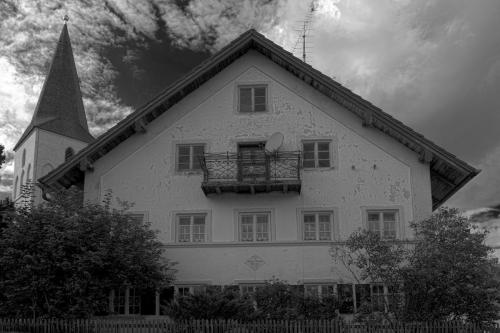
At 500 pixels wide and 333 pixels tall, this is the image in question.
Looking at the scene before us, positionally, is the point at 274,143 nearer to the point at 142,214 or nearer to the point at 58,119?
the point at 142,214

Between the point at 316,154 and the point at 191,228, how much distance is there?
216 inches

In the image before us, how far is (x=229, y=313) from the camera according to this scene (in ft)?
65.4

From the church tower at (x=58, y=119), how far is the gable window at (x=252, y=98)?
3236 cm

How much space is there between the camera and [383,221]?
24344mm

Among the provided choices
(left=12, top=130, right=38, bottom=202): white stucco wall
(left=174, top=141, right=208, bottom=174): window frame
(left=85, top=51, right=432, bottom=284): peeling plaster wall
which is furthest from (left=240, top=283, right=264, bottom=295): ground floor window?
(left=12, top=130, right=38, bottom=202): white stucco wall

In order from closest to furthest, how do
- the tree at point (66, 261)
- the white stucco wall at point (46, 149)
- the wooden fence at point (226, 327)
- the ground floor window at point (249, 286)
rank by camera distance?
1. the wooden fence at point (226, 327)
2. the tree at point (66, 261)
3. the ground floor window at point (249, 286)
4. the white stucco wall at point (46, 149)

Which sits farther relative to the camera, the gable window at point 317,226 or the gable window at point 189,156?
the gable window at point 189,156

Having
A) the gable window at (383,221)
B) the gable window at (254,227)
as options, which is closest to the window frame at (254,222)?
the gable window at (254,227)

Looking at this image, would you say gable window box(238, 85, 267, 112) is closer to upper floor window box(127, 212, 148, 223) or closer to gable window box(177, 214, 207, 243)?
gable window box(177, 214, 207, 243)

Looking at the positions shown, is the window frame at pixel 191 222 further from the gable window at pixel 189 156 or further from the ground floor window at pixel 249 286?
the ground floor window at pixel 249 286

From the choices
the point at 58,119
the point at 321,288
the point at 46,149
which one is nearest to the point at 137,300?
the point at 321,288

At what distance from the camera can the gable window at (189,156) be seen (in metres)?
25.5

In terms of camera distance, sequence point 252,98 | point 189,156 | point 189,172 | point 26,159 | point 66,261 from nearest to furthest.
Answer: point 66,261 < point 189,172 < point 189,156 < point 252,98 < point 26,159

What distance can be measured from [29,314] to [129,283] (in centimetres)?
332
